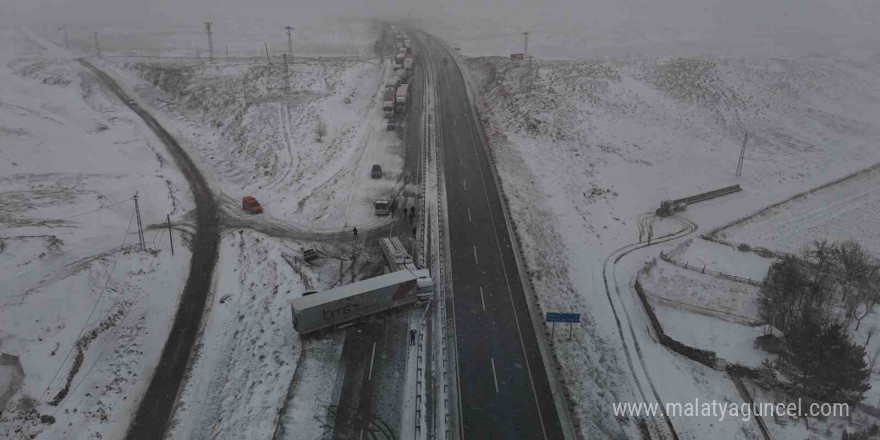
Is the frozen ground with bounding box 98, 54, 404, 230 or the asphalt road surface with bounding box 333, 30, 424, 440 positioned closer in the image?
the asphalt road surface with bounding box 333, 30, 424, 440

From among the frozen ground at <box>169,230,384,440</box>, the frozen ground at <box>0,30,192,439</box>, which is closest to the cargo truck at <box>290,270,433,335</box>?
the frozen ground at <box>169,230,384,440</box>

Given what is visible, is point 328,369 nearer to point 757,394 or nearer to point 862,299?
point 757,394

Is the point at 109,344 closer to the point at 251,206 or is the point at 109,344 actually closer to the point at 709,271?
the point at 251,206

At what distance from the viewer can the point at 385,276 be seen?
127 feet

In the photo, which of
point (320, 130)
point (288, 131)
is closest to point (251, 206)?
point (320, 130)

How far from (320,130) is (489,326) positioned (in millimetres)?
43106

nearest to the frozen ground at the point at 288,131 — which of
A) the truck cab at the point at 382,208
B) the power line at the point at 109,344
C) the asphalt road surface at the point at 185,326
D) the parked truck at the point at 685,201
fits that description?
the truck cab at the point at 382,208

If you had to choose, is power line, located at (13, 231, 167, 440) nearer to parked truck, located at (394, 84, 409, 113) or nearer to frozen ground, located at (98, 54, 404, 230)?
frozen ground, located at (98, 54, 404, 230)

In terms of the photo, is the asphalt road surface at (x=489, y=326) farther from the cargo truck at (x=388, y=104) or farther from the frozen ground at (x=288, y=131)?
the cargo truck at (x=388, y=104)

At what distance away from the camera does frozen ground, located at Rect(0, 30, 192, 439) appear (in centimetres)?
3362

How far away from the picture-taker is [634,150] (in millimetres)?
76875

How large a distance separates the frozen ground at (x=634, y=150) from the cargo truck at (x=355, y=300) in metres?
10.0

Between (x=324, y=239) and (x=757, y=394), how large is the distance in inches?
1344

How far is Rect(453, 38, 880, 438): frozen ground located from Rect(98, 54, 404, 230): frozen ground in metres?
15.9
